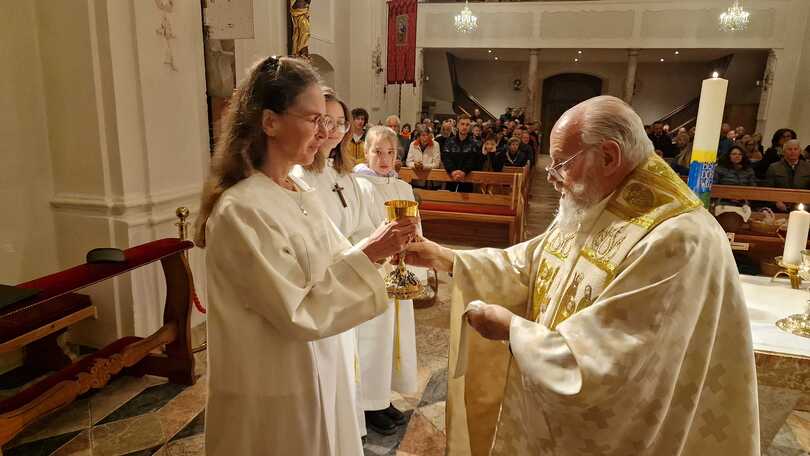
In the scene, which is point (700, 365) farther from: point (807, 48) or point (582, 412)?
point (807, 48)

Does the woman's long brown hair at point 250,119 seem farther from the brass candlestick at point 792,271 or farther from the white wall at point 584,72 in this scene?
the white wall at point 584,72

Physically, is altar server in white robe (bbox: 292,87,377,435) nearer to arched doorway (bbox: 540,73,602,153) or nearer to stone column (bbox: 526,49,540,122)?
stone column (bbox: 526,49,540,122)

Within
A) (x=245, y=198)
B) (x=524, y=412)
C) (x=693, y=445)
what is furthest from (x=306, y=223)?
(x=693, y=445)

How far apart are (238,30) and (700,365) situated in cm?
402

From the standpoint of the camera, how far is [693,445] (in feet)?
4.85

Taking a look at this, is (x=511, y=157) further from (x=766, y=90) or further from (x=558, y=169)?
(x=766, y=90)

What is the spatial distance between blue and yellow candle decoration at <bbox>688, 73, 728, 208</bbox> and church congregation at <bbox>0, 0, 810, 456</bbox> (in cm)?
1

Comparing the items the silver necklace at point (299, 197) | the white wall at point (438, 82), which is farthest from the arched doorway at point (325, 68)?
the white wall at point (438, 82)

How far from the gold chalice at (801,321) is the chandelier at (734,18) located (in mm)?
13997

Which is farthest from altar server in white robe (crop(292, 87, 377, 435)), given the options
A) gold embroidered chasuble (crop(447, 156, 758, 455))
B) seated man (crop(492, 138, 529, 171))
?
seated man (crop(492, 138, 529, 171))

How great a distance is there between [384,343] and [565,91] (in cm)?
1943

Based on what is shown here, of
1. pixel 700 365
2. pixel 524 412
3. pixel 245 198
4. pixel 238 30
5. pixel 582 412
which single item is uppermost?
pixel 238 30

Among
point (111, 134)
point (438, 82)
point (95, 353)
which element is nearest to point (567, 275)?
point (95, 353)

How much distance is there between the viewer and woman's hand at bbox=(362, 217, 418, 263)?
1.58 metres
